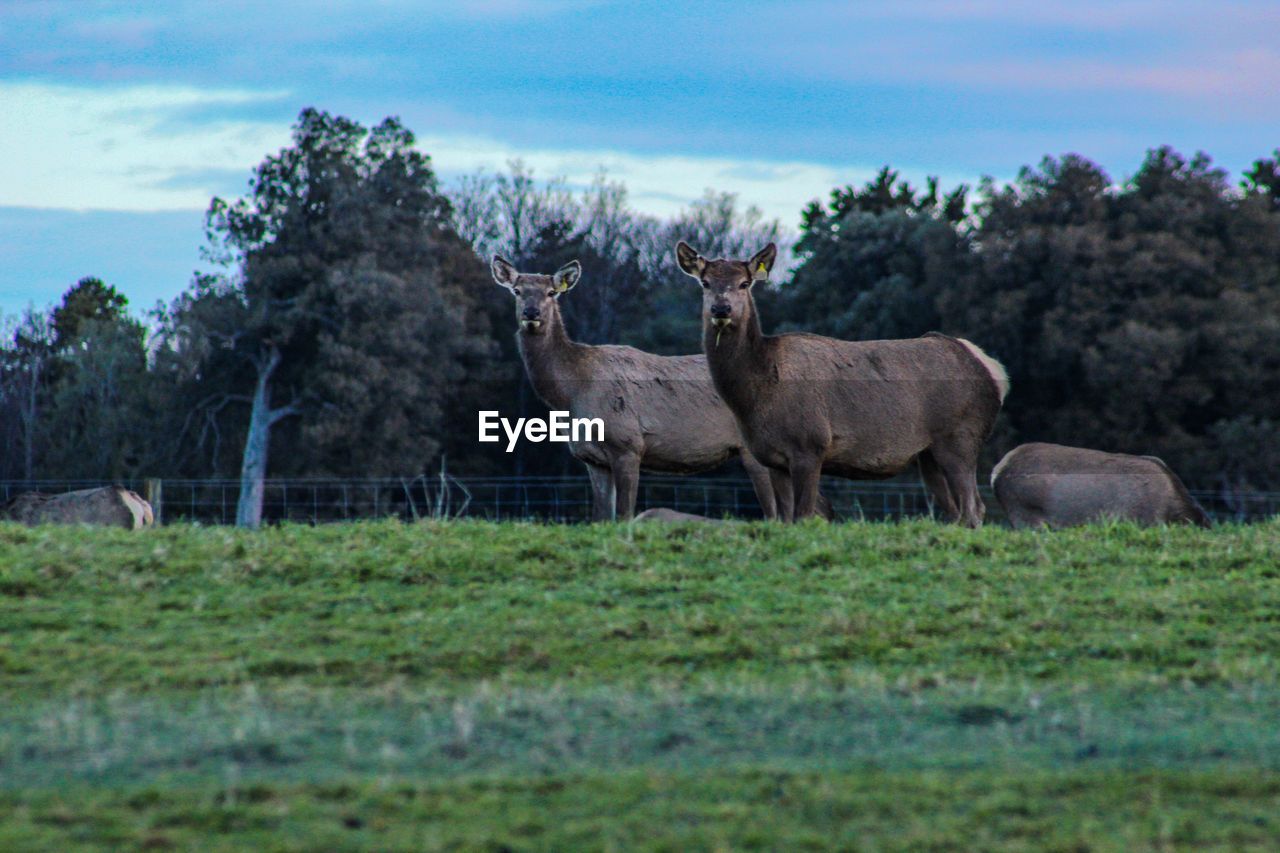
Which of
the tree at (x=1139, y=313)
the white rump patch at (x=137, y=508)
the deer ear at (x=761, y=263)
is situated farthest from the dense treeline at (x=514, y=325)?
the deer ear at (x=761, y=263)

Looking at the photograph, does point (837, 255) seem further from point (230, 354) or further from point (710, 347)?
point (710, 347)

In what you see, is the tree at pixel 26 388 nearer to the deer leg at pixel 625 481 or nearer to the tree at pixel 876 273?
the tree at pixel 876 273

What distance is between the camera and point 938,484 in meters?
14.5

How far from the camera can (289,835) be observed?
14.8 feet

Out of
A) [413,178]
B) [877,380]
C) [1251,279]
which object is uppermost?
[413,178]

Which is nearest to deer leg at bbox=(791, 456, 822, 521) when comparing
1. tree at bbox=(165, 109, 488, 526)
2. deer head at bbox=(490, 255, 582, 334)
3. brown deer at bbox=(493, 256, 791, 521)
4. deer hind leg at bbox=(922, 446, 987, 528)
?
deer hind leg at bbox=(922, 446, 987, 528)

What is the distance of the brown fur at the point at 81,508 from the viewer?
63.0ft

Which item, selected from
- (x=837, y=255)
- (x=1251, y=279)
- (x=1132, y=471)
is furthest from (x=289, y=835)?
(x=837, y=255)

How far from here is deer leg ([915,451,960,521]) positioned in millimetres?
14117

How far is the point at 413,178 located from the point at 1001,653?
47.3 metres

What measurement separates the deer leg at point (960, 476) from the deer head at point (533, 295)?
498cm

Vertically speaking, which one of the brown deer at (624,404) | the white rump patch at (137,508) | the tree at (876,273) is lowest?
the white rump patch at (137,508)

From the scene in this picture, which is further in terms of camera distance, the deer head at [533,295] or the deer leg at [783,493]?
the deer head at [533,295]

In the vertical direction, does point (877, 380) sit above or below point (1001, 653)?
above
